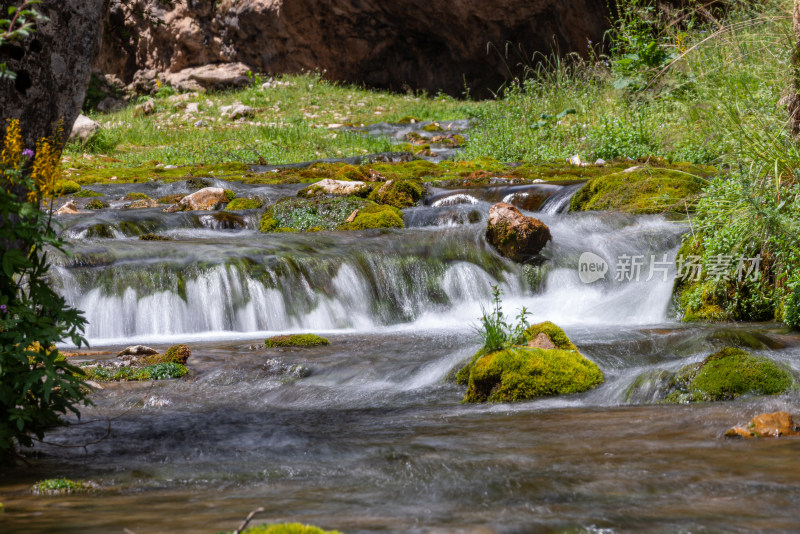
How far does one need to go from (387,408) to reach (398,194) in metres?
8.54

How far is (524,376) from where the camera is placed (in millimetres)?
5277

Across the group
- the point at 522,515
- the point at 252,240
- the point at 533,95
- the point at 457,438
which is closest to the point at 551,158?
the point at 533,95

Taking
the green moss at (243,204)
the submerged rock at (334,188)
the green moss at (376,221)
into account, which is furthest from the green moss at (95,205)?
the green moss at (376,221)

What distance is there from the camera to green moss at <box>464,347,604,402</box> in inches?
205

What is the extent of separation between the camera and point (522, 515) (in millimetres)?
2740

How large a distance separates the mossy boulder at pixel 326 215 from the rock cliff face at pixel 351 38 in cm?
1900

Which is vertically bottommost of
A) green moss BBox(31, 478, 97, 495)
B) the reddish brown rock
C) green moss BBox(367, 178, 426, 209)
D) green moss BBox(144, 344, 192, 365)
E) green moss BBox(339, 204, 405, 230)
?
the reddish brown rock

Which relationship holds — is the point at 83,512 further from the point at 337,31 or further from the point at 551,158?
the point at 337,31

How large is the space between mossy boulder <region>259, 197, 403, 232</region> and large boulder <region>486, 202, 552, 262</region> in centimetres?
233

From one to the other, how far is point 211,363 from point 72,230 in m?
6.28

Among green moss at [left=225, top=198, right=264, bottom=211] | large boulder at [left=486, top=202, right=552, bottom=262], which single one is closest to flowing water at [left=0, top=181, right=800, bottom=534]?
large boulder at [left=486, top=202, right=552, bottom=262]

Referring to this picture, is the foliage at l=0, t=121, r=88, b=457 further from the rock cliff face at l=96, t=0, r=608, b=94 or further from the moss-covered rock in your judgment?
the rock cliff face at l=96, t=0, r=608, b=94

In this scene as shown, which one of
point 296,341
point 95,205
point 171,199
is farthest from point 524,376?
point 95,205

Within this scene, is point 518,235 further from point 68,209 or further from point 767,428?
point 68,209
